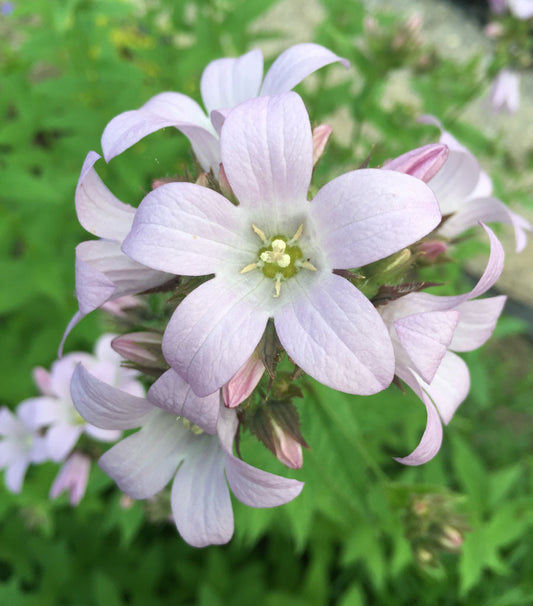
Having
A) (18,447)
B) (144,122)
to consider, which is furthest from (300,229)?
(18,447)

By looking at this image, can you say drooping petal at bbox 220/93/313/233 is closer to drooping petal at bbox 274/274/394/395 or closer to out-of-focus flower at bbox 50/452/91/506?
drooping petal at bbox 274/274/394/395

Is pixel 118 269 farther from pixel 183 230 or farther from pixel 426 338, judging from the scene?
pixel 426 338

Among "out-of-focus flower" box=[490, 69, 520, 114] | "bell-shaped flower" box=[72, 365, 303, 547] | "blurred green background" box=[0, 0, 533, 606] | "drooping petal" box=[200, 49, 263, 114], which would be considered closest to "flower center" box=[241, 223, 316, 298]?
"bell-shaped flower" box=[72, 365, 303, 547]

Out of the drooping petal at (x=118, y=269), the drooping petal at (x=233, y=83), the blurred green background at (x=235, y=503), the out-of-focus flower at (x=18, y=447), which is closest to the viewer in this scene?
the drooping petal at (x=118, y=269)

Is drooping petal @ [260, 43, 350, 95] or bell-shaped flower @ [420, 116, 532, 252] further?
bell-shaped flower @ [420, 116, 532, 252]

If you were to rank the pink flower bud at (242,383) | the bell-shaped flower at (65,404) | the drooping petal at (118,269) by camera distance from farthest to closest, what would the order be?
1. the bell-shaped flower at (65,404)
2. the drooping petal at (118,269)
3. the pink flower bud at (242,383)

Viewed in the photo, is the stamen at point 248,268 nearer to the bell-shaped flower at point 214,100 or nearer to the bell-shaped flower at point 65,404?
the bell-shaped flower at point 214,100

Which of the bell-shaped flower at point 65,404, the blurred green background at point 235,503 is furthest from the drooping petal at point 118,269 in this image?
the blurred green background at point 235,503
